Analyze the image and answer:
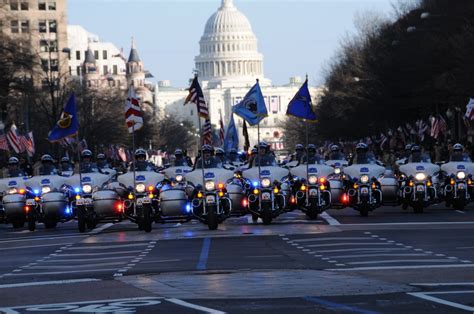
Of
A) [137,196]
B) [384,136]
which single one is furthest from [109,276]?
[384,136]

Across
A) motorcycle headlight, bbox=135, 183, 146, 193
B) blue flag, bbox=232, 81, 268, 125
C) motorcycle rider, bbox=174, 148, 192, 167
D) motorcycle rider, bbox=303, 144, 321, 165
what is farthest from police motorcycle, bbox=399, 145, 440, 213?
motorcycle headlight, bbox=135, 183, 146, 193

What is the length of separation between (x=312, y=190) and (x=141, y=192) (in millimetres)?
4107

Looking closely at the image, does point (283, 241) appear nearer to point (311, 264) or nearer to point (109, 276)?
point (311, 264)

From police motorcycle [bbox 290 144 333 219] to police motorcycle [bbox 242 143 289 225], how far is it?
72cm

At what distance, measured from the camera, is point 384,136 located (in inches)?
3893

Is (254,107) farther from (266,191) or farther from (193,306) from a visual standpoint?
(193,306)

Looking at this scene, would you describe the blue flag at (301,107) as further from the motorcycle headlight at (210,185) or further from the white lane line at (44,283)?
the white lane line at (44,283)

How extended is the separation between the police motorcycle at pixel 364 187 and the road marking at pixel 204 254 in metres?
8.35

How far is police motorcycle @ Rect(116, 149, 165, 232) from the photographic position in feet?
107

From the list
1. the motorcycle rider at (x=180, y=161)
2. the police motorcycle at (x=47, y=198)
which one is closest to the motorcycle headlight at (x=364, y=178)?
the motorcycle rider at (x=180, y=161)

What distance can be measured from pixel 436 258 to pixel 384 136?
253ft

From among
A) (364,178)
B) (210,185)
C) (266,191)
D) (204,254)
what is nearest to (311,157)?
(364,178)

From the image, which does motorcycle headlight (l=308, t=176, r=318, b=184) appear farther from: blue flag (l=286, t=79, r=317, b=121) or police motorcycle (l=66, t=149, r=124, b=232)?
blue flag (l=286, t=79, r=317, b=121)

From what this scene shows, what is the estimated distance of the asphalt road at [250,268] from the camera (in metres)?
15.8
